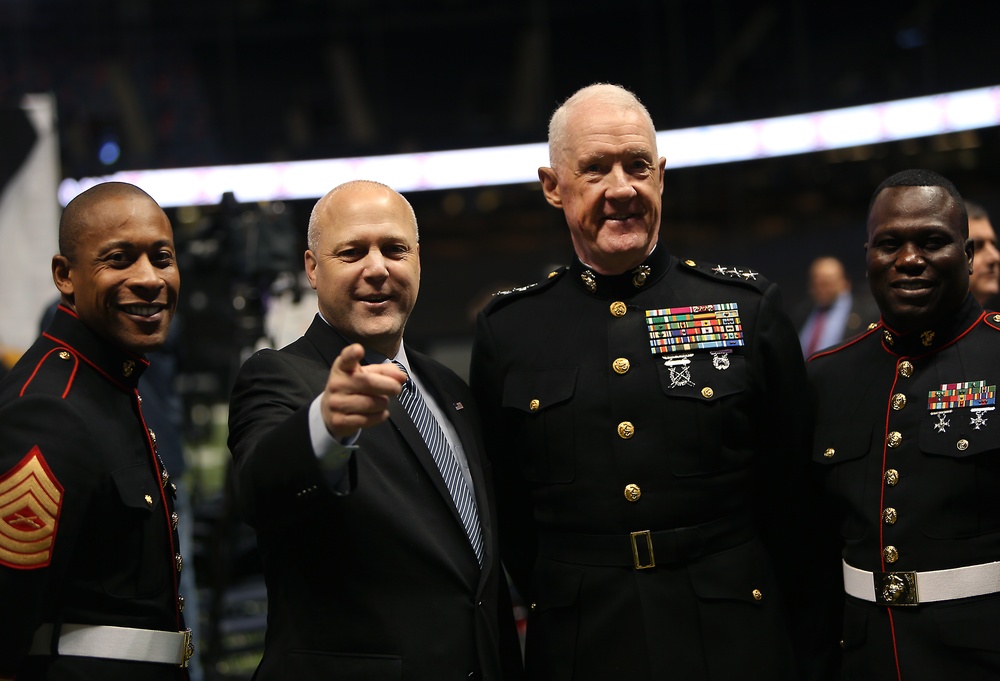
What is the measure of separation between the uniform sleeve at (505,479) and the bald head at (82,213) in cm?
83

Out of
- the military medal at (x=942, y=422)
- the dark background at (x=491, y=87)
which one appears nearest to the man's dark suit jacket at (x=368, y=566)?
the military medal at (x=942, y=422)

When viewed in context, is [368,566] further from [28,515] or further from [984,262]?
[984,262]

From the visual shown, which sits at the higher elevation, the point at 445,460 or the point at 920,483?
the point at 445,460

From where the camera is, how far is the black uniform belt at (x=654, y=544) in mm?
1962

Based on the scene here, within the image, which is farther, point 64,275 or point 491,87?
point 491,87

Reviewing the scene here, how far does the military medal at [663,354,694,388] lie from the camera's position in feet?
6.71

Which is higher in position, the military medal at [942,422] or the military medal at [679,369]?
the military medal at [679,369]

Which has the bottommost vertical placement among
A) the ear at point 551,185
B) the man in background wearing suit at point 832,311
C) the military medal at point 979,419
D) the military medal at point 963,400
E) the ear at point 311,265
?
the military medal at point 979,419

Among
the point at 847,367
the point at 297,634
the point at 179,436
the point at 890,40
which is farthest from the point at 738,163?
the point at 297,634

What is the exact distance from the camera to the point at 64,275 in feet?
5.92

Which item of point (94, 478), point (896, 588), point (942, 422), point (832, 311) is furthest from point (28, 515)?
point (832, 311)

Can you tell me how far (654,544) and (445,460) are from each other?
46 cm

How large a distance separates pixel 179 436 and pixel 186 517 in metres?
0.31

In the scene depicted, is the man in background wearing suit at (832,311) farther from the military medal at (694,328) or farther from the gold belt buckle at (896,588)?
the gold belt buckle at (896,588)
